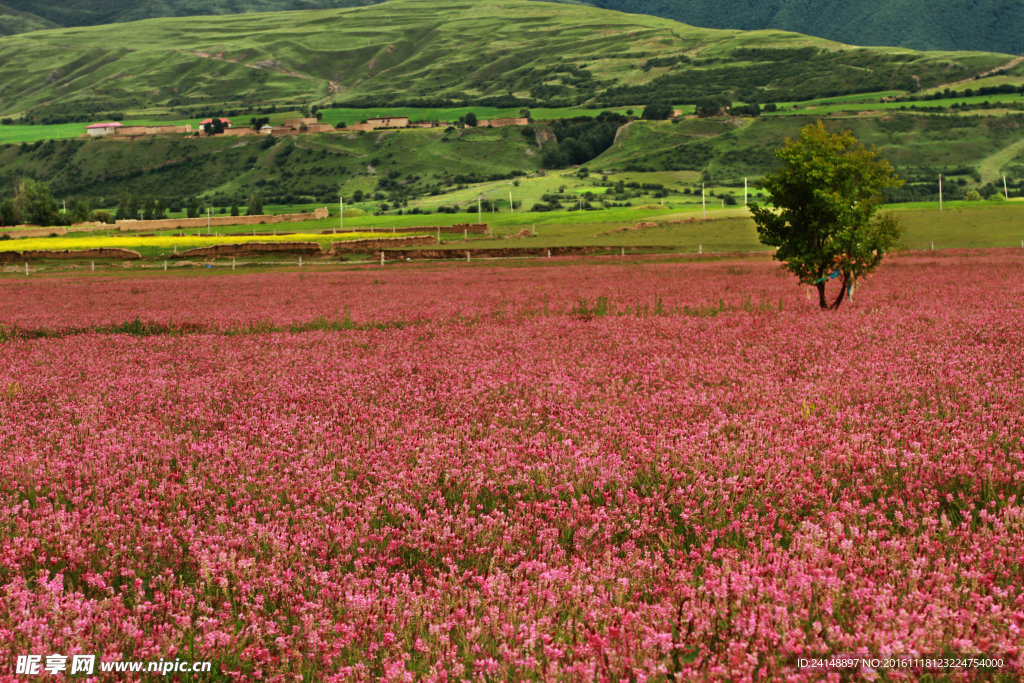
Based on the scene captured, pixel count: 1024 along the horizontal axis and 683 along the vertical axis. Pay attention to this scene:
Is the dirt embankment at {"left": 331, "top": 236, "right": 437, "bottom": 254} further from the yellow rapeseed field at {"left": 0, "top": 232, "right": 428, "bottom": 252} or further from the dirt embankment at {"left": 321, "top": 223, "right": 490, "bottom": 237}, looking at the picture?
the dirt embankment at {"left": 321, "top": 223, "right": 490, "bottom": 237}

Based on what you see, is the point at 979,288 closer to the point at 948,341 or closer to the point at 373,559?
the point at 948,341

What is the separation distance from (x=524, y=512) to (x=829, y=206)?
15475 millimetres

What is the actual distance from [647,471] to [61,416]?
5.72m

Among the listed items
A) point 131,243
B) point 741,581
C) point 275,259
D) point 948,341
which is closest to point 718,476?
point 741,581

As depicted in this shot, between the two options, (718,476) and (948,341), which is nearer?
(718,476)

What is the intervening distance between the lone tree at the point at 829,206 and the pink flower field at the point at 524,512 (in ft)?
25.3

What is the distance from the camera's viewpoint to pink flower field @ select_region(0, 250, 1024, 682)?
322cm

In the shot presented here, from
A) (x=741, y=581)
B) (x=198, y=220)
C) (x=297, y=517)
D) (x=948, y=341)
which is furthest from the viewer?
(x=198, y=220)

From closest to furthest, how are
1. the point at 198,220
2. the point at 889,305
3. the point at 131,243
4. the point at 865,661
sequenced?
the point at 865,661
the point at 889,305
the point at 131,243
the point at 198,220

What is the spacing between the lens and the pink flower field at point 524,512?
322 centimetres

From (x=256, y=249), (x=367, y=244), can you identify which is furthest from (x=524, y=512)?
(x=367, y=244)

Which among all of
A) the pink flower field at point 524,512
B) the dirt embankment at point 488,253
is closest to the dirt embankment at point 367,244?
the dirt embankment at point 488,253

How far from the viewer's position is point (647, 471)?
18.3 ft

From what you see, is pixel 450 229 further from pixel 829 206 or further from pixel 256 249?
pixel 829 206
